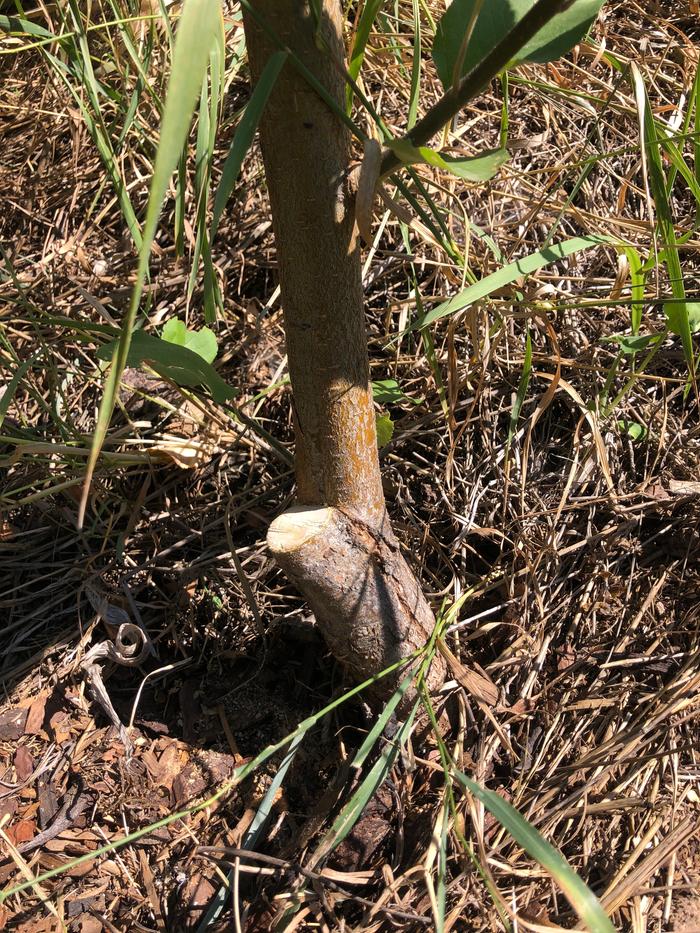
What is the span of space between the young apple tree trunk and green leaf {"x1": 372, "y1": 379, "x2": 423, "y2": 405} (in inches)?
9.1

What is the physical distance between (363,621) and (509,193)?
34.3 inches

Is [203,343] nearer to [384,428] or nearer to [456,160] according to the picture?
[384,428]

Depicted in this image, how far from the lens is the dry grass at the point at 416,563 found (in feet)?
3.42

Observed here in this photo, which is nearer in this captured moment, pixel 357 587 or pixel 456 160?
pixel 456 160

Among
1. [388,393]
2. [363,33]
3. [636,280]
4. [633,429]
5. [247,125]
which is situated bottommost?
Result: [633,429]

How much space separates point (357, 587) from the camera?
1.00m

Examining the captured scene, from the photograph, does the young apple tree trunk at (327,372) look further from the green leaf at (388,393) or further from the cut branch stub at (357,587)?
the green leaf at (388,393)

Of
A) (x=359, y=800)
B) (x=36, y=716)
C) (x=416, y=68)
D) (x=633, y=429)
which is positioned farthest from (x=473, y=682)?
(x=416, y=68)

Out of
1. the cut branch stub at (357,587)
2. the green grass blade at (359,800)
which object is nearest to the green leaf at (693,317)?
the cut branch stub at (357,587)

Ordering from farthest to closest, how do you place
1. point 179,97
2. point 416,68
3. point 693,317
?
point 693,317
point 416,68
point 179,97

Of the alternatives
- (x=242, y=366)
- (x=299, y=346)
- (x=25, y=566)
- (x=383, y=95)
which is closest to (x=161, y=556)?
(x=25, y=566)

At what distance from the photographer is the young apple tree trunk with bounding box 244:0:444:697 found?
72 centimetres

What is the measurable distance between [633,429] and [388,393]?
0.44m

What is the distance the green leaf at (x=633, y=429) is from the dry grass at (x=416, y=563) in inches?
0.7
